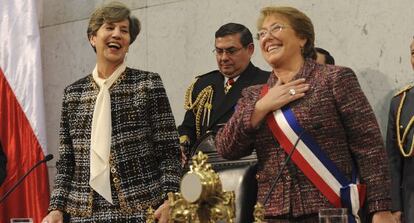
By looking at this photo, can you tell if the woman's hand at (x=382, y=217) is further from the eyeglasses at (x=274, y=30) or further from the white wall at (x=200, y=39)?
the white wall at (x=200, y=39)

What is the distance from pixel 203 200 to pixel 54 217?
1.30 metres

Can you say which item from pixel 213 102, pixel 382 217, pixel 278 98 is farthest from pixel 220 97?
pixel 382 217

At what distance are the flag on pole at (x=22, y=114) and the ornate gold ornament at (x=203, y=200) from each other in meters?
3.21

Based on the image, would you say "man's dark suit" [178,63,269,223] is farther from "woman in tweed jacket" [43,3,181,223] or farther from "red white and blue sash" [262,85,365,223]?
"red white and blue sash" [262,85,365,223]

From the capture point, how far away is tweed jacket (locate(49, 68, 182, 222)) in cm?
271

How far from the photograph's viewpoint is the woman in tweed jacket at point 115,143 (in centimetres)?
271

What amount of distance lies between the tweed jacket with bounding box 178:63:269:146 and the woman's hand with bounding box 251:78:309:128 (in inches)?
39.8

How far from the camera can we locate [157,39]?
5008mm

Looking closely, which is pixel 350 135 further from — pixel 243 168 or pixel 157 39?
pixel 157 39

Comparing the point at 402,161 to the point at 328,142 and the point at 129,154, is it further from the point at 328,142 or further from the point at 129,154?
the point at 129,154

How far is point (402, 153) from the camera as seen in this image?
3158 millimetres

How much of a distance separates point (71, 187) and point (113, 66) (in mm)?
462

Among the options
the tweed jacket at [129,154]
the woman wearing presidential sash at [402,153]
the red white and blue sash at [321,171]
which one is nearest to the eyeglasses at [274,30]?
the red white and blue sash at [321,171]

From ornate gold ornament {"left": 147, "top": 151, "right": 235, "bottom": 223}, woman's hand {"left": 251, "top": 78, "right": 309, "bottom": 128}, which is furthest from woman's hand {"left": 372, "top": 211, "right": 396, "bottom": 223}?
ornate gold ornament {"left": 147, "top": 151, "right": 235, "bottom": 223}
